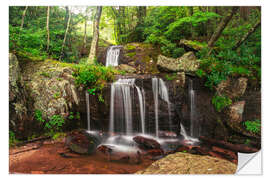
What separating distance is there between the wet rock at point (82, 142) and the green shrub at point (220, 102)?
301 centimetres

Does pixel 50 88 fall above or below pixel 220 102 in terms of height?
above

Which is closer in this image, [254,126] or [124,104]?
[254,126]

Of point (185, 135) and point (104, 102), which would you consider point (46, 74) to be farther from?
point (185, 135)

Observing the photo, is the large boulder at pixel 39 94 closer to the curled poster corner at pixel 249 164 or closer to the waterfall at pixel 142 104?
the waterfall at pixel 142 104

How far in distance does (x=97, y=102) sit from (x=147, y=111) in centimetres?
126

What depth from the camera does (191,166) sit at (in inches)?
65.8

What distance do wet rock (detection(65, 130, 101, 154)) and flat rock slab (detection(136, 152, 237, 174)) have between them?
3.31 ft

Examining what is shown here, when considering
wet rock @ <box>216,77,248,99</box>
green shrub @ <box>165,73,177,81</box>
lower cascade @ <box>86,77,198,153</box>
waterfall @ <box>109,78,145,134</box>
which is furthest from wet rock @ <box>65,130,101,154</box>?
wet rock @ <box>216,77,248,99</box>

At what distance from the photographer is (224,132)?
8.53 feet

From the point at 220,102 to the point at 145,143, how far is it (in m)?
2.21

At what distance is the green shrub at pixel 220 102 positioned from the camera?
2822mm

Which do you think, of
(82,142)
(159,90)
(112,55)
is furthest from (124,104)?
(112,55)

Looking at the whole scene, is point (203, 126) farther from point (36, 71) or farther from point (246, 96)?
point (36, 71)
